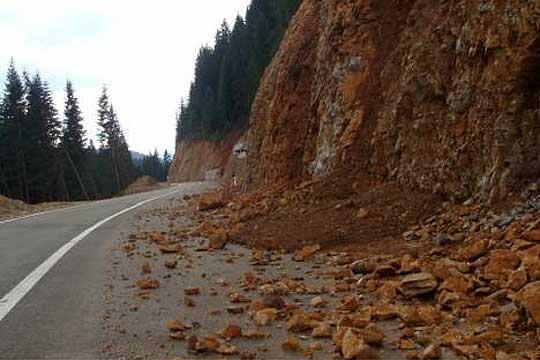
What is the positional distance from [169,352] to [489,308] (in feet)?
8.76

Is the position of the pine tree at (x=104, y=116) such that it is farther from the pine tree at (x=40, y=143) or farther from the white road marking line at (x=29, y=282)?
the white road marking line at (x=29, y=282)

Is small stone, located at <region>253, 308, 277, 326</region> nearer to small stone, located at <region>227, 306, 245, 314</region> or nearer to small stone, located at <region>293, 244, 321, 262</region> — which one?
small stone, located at <region>227, 306, 245, 314</region>

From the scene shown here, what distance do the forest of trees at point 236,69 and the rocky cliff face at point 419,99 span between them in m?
32.1

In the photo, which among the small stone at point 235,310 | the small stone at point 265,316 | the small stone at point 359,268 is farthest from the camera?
the small stone at point 359,268

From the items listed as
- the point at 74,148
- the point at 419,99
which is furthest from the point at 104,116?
the point at 419,99

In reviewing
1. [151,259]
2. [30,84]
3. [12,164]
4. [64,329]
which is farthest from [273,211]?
[30,84]

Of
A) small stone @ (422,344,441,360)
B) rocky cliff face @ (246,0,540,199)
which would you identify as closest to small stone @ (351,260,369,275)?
rocky cliff face @ (246,0,540,199)

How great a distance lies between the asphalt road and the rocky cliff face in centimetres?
526

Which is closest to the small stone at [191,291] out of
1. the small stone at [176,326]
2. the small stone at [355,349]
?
the small stone at [176,326]

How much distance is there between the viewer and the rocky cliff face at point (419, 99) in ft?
24.9

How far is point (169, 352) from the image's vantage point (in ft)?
14.6

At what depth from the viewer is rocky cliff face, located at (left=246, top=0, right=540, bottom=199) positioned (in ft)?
24.9

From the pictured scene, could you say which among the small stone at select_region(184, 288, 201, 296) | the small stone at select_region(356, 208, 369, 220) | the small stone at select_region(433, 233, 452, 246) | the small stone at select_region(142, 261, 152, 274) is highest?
the small stone at select_region(356, 208, 369, 220)

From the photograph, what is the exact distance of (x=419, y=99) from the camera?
995 centimetres
